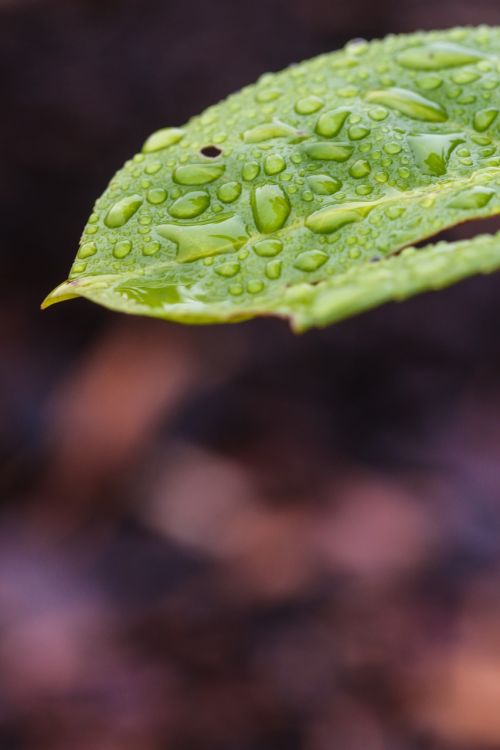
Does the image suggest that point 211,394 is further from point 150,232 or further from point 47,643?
point 150,232

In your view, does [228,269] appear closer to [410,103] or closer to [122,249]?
[122,249]

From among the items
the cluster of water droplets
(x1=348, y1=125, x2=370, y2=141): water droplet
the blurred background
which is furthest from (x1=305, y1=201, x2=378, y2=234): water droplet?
the blurred background

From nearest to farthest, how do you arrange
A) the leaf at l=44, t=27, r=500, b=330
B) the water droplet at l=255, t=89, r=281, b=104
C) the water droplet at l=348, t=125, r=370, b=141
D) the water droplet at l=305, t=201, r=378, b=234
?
the leaf at l=44, t=27, r=500, b=330 → the water droplet at l=305, t=201, r=378, b=234 → the water droplet at l=348, t=125, r=370, b=141 → the water droplet at l=255, t=89, r=281, b=104

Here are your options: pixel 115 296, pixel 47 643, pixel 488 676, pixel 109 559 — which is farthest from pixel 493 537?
pixel 115 296

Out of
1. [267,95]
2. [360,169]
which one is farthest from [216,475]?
[360,169]

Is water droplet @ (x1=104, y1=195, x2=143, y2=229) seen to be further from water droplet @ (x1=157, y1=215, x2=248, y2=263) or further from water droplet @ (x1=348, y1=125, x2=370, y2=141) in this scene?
water droplet @ (x1=348, y1=125, x2=370, y2=141)
